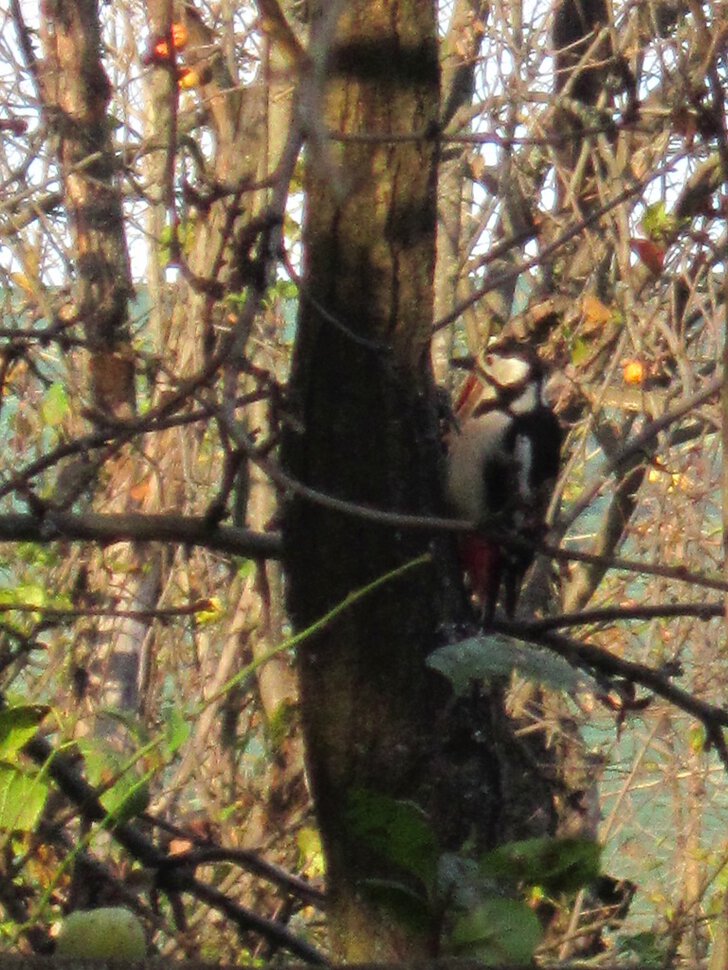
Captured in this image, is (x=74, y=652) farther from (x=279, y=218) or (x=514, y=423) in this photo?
(x=279, y=218)

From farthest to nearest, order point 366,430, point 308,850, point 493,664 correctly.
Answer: point 308,850, point 366,430, point 493,664

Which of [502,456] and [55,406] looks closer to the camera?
[502,456]

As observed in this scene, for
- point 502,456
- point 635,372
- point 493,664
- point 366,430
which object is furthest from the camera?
point 635,372

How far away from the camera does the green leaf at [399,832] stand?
1007mm

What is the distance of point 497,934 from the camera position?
3.22 ft

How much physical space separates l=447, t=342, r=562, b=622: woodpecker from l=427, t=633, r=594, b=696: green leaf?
0.84m

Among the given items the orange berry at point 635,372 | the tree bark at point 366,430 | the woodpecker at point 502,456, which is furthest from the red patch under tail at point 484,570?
the orange berry at point 635,372

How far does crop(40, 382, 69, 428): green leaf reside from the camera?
3.58 meters

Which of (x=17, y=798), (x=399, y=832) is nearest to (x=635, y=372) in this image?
(x=17, y=798)

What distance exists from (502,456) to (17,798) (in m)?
1.59

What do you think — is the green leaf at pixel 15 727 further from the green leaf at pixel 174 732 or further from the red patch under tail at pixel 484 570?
the red patch under tail at pixel 484 570

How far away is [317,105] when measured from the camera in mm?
940

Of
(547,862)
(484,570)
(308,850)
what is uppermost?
(547,862)

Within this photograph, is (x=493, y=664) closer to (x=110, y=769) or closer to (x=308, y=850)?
(x=110, y=769)
